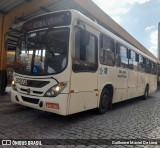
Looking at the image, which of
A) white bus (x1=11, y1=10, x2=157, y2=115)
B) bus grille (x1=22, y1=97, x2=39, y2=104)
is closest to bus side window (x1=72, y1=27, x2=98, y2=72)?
white bus (x1=11, y1=10, x2=157, y2=115)

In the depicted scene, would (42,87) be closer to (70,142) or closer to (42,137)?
(42,137)

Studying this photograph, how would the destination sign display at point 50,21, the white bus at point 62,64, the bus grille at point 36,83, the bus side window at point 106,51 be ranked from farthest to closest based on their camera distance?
1. the bus side window at point 106,51
2. the destination sign display at point 50,21
3. the bus grille at point 36,83
4. the white bus at point 62,64

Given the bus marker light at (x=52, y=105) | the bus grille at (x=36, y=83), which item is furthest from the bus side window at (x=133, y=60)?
Answer: the bus marker light at (x=52, y=105)

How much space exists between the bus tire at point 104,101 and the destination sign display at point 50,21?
2.87m

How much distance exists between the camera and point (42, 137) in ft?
15.5

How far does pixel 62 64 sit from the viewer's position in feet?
18.1

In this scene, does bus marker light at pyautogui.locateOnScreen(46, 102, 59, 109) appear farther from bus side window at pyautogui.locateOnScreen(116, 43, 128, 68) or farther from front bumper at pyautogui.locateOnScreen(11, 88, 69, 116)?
bus side window at pyautogui.locateOnScreen(116, 43, 128, 68)

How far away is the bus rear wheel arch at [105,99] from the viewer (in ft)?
24.2

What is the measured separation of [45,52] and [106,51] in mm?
2567

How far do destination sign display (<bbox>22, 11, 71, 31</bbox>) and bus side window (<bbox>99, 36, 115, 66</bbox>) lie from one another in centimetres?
185

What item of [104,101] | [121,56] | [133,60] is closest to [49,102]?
[104,101]

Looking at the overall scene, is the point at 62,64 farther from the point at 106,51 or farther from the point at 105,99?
the point at 105,99

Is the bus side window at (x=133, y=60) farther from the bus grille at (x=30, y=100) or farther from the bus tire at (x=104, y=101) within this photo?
the bus grille at (x=30, y=100)

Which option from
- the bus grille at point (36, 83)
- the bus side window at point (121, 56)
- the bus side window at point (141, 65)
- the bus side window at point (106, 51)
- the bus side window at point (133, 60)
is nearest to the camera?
the bus grille at point (36, 83)
